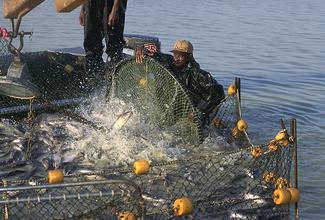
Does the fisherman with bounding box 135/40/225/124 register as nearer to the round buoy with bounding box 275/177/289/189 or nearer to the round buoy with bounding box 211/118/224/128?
the round buoy with bounding box 211/118/224/128

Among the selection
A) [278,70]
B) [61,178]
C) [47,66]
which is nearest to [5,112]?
[47,66]

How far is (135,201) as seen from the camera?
4.84m

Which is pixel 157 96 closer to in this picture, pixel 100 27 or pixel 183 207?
pixel 100 27

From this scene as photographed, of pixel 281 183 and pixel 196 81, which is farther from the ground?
pixel 196 81

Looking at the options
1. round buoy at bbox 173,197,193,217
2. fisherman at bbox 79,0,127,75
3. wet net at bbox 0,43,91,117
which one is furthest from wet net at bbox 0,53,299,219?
fisherman at bbox 79,0,127,75

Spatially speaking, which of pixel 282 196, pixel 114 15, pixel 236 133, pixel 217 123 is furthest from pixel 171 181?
pixel 114 15

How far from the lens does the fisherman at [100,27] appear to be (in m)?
9.95

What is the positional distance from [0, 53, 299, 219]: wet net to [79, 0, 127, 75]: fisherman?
152 centimetres

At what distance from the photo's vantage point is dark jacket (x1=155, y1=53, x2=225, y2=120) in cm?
812

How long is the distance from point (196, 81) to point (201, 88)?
14 cm

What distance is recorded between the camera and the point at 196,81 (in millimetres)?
8227

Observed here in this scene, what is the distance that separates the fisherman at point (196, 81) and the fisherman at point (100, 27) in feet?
6.13

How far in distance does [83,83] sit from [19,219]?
491cm

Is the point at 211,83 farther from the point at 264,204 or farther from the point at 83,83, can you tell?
the point at 83,83
